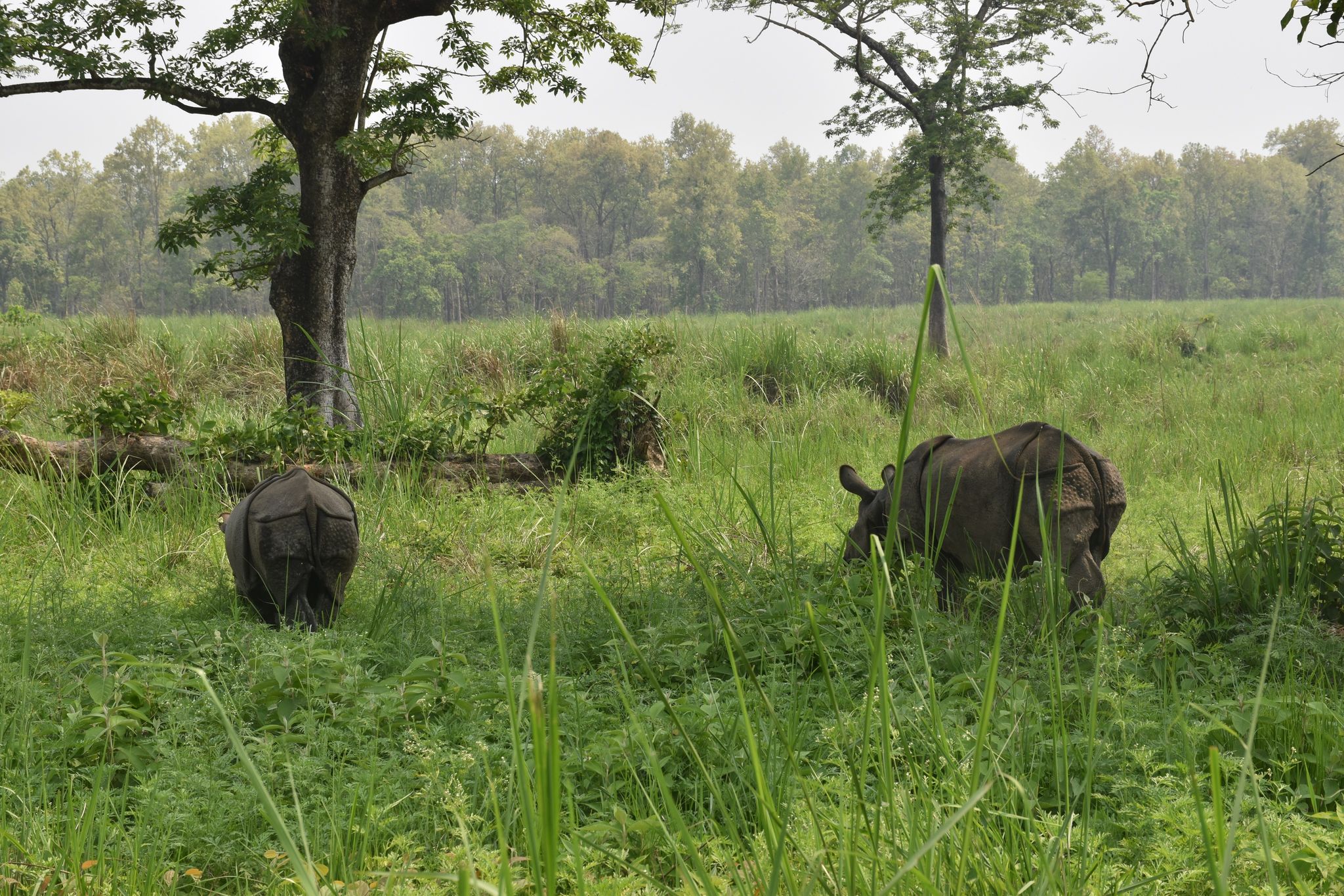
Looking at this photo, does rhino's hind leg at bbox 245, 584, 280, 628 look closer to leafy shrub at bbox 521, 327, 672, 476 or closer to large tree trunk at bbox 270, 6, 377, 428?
leafy shrub at bbox 521, 327, 672, 476

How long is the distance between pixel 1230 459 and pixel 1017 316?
2345 cm

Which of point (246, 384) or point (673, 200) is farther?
point (673, 200)

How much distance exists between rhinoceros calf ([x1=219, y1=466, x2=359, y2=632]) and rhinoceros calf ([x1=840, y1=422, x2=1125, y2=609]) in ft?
6.75

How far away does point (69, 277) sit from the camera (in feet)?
214

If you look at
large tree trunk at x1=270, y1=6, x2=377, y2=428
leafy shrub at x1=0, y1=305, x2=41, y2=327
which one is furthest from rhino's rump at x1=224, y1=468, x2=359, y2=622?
leafy shrub at x1=0, y1=305, x2=41, y2=327

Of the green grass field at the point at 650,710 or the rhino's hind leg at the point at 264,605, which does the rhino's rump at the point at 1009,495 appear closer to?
the green grass field at the point at 650,710

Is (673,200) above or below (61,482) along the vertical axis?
above

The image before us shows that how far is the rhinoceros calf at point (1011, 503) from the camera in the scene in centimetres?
352

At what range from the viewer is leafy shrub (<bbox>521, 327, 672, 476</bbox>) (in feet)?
23.5

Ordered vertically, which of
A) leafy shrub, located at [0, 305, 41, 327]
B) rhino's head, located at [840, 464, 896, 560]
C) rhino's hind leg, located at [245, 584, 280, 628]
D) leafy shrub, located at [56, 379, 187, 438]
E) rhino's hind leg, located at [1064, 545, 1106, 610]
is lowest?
rhino's hind leg, located at [245, 584, 280, 628]

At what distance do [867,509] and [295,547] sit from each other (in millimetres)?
2426

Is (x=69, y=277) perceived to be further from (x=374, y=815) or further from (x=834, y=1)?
(x=374, y=815)

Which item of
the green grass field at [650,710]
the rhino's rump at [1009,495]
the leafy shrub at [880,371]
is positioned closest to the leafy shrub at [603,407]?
the green grass field at [650,710]

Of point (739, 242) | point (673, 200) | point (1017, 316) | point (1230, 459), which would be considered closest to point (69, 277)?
point (673, 200)
